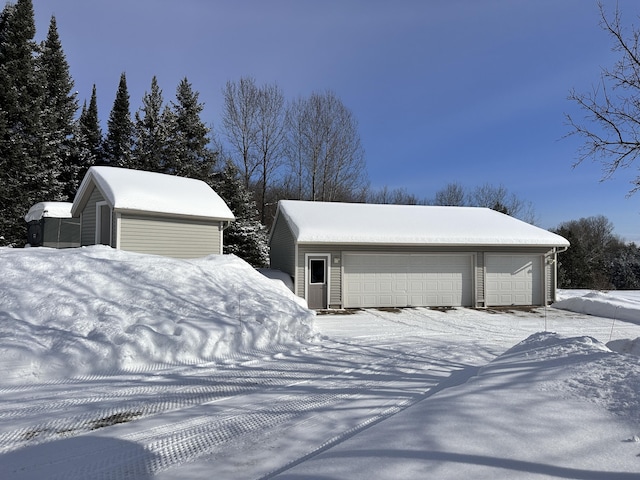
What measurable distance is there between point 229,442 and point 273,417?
663 mm

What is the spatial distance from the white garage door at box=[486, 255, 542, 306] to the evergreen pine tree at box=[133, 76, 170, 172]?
22.6m

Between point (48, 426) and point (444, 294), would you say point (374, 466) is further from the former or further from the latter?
point (444, 294)

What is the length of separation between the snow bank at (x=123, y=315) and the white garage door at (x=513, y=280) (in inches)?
377

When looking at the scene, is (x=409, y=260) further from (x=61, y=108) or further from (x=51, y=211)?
(x=61, y=108)

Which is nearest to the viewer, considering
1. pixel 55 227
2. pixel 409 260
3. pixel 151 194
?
pixel 151 194

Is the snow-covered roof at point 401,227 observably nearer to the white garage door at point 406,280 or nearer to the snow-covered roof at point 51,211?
the white garage door at point 406,280

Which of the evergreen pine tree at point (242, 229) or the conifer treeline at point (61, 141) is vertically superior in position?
the conifer treeline at point (61, 141)

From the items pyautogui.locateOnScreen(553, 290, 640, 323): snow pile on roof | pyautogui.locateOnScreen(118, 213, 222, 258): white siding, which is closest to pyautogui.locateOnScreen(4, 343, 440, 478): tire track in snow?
pyautogui.locateOnScreen(118, 213, 222, 258): white siding

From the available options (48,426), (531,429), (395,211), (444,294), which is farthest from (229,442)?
(395,211)

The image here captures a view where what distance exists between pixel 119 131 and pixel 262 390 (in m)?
34.4

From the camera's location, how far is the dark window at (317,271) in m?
14.8

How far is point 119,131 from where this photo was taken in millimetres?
33562

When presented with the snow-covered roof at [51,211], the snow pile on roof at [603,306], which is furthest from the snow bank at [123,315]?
the snow pile on roof at [603,306]

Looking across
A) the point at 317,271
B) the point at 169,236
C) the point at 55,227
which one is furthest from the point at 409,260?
the point at 55,227
